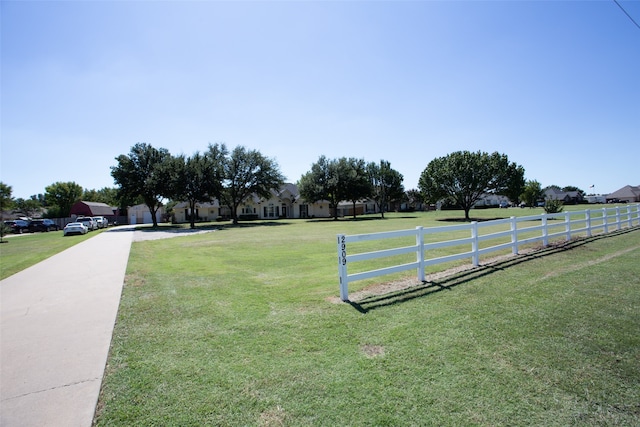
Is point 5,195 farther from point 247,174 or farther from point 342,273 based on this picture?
→ point 342,273

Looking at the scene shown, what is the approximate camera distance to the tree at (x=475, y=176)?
1569 inches

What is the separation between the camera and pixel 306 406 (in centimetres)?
304

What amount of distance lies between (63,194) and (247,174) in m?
64.8

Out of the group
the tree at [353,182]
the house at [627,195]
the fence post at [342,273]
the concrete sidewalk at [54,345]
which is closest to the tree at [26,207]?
the tree at [353,182]

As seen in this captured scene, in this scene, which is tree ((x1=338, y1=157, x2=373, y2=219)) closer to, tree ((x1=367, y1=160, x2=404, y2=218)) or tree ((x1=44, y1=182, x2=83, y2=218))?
tree ((x1=367, y1=160, x2=404, y2=218))

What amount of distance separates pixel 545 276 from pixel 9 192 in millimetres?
80444

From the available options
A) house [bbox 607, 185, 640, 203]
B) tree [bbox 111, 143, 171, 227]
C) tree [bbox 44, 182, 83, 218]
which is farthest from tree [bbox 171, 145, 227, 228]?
house [bbox 607, 185, 640, 203]

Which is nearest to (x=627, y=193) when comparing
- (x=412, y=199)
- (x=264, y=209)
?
(x=412, y=199)

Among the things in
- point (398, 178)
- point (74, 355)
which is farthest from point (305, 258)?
point (398, 178)

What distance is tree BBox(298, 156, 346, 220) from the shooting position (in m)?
51.5

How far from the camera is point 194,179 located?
4094 centimetres

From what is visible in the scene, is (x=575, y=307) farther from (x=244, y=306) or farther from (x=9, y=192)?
(x=9, y=192)

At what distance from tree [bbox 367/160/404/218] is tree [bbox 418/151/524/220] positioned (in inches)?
809

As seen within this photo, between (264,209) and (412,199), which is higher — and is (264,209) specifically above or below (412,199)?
below
